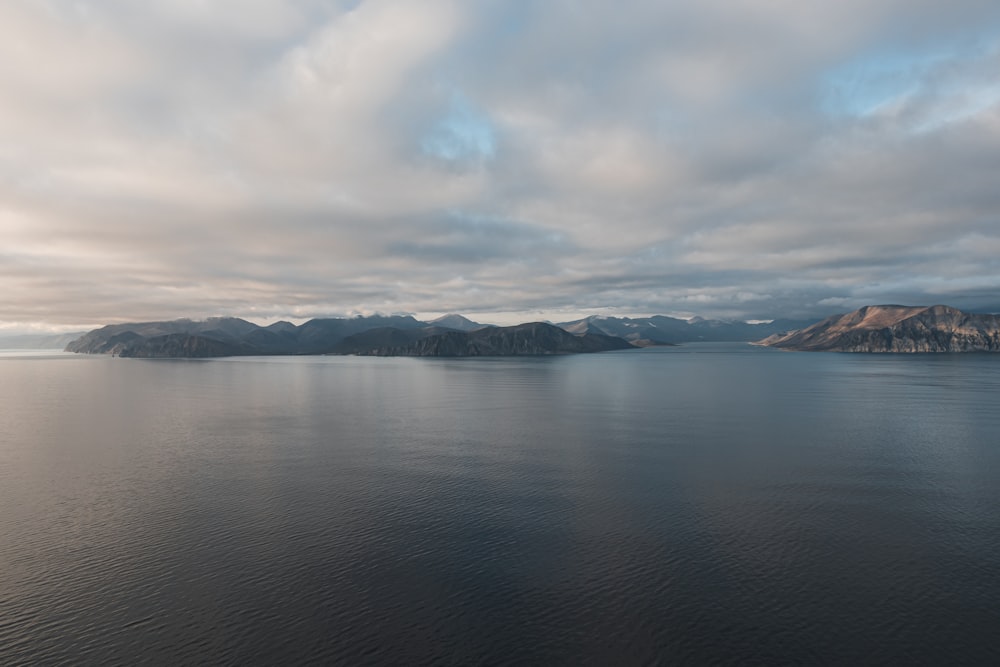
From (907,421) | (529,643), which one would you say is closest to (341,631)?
(529,643)

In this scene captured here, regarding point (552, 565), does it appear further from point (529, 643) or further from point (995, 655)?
point (995, 655)

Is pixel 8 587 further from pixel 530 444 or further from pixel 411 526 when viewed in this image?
pixel 530 444

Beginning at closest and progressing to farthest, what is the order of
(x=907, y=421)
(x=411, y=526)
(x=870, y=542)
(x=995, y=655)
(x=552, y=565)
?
(x=995, y=655)
(x=552, y=565)
(x=870, y=542)
(x=411, y=526)
(x=907, y=421)

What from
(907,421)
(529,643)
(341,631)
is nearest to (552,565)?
(529,643)

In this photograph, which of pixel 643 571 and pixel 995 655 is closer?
pixel 995 655

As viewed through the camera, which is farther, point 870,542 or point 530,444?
point 530,444

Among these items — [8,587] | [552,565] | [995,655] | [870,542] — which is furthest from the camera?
[870,542]
